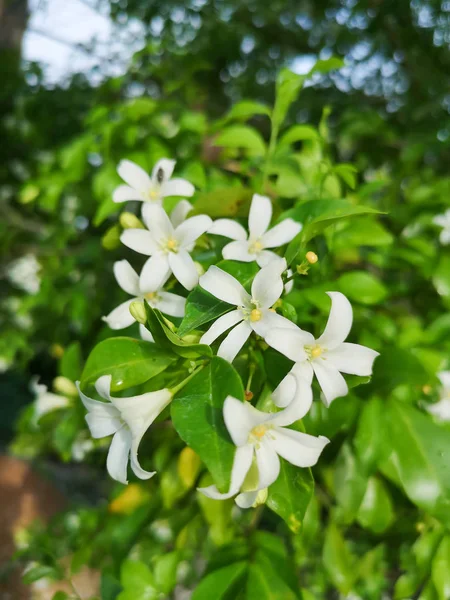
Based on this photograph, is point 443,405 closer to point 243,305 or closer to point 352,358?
point 352,358

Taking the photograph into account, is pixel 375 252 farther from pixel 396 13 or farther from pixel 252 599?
pixel 396 13

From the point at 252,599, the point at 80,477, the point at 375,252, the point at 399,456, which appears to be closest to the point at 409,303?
the point at 375,252

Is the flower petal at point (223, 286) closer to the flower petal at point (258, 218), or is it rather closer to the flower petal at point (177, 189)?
the flower petal at point (258, 218)

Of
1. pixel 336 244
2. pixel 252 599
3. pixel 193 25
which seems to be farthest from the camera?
pixel 193 25

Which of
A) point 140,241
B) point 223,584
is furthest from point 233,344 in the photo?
point 223,584

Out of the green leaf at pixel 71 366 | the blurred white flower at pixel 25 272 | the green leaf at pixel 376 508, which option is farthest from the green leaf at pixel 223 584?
the blurred white flower at pixel 25 272

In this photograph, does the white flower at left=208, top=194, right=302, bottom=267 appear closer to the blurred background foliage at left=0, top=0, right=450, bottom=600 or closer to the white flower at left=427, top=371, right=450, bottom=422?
the blurred background foliage at left=0, top=0, right=450, bottom=600

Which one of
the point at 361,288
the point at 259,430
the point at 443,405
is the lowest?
the point at 443,405

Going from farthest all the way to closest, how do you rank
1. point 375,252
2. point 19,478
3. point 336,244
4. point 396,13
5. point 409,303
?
point 19,478 < point 396,13 < point 409,303 < point 375,252 < point 336,244
